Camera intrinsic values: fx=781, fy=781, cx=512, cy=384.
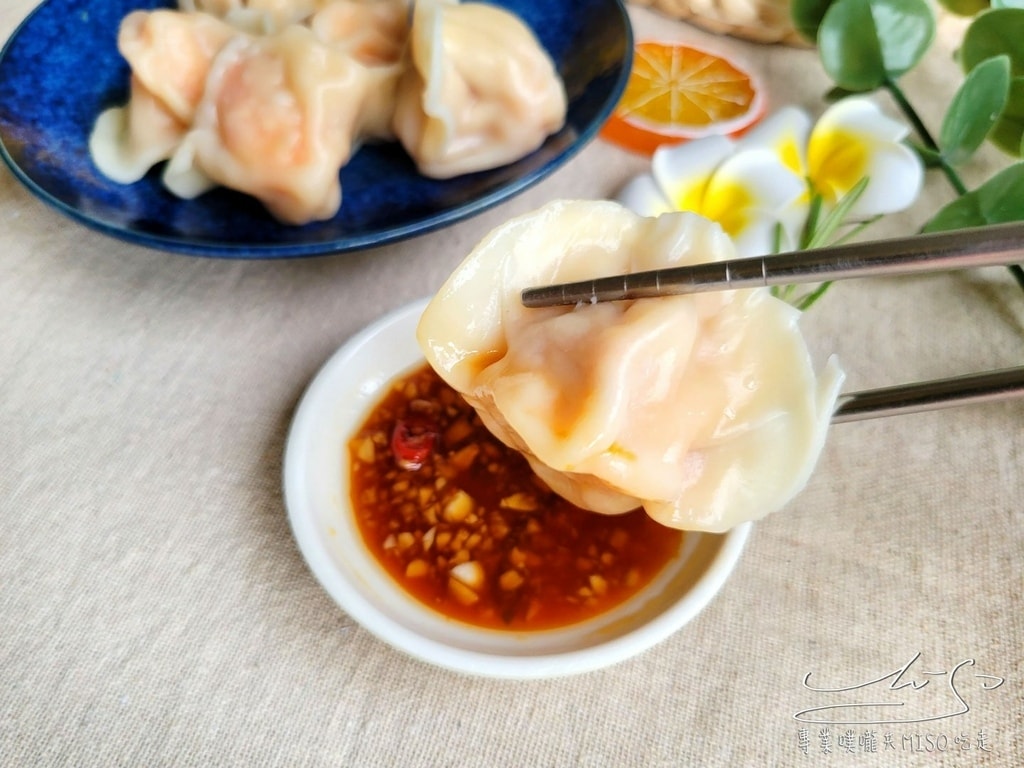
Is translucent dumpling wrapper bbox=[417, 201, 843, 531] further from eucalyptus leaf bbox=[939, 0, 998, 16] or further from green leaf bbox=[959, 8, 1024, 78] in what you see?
eucalyptus leaf bbox=[939, 0, 998, 16]

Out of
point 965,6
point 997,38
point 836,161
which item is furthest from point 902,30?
point 836,161

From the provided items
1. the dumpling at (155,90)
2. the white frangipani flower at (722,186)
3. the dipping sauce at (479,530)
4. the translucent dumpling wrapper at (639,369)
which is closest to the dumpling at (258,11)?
the dumpling at (155,90)

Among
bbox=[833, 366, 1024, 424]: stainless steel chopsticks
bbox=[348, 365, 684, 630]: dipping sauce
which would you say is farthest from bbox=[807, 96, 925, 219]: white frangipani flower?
bbox=[348, 365, 684, 630]: dipping sauce

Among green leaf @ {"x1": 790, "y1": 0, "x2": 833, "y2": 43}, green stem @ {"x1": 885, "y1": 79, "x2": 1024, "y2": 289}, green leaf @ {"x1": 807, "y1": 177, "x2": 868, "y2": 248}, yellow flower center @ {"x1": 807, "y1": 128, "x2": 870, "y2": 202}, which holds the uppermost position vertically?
green leaf @ {"x1": 790, "y1": 0, "x2": 833, "y2": 43}

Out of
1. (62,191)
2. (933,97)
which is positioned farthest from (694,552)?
(933,97)

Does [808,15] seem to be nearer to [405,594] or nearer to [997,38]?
[997,38]

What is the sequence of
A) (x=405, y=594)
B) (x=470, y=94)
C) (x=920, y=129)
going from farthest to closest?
(x=920, y=129) < (x=470, y=94) < (x=405, y=594)

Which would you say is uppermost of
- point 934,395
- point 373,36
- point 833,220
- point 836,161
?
point 373,36
